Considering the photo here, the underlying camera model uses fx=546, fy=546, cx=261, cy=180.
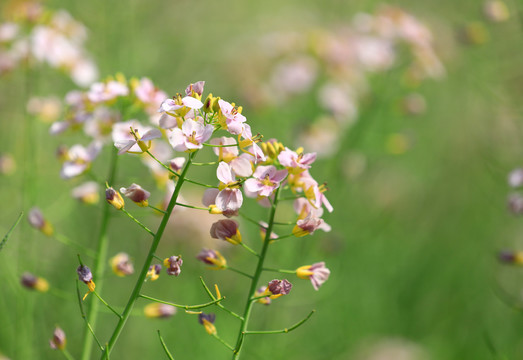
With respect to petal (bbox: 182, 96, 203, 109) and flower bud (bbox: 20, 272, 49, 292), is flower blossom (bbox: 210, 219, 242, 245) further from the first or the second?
flower bud (bbox: 20, 272, 49, 292)

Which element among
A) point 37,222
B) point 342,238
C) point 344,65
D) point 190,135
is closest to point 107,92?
point 37,222

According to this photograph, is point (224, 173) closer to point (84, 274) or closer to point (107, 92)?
point (84, 274)

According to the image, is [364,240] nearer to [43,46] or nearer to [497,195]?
[497,195]

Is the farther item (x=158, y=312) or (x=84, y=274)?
(x=158, y=312)

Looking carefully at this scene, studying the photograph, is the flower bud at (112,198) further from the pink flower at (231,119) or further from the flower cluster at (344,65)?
the flower cluster at (344,65)

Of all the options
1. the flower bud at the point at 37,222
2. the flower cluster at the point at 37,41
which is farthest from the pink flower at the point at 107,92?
the flower cluster at the point at 37,41

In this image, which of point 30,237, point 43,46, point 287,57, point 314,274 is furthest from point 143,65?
point 314,274

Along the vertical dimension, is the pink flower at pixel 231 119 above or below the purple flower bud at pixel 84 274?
above
